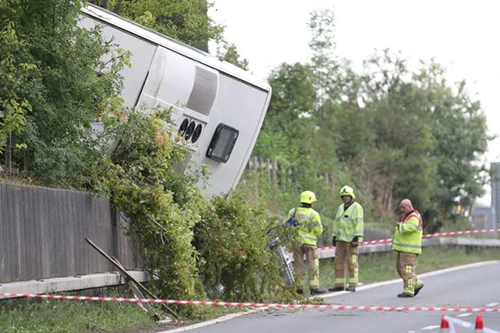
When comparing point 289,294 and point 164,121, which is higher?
point 164,121

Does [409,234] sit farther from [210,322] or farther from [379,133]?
[379,133]

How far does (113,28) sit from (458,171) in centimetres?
2350

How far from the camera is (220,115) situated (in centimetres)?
2212

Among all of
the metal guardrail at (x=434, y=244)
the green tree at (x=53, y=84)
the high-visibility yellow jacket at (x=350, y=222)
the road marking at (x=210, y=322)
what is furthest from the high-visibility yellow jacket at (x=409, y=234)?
the green tree at (x=53, y=84)

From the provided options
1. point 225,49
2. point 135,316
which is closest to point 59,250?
point 135,316

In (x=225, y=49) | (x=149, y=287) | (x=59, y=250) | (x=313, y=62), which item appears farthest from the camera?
(x=313, y=62)

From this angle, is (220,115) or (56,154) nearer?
(56,154)

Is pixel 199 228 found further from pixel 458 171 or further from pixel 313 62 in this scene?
pixel 458 171

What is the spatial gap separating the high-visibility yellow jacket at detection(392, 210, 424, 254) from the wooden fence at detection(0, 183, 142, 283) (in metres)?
5.81

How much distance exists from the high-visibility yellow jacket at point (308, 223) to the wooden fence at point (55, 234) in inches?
143

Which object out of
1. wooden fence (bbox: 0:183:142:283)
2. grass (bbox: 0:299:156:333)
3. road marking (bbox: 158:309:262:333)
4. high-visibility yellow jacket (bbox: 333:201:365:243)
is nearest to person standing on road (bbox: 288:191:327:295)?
high-visibility yellow jacket (bbox: 333:201:365:243)

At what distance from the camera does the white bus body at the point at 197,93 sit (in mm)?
20203

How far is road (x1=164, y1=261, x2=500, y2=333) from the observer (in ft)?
52.6

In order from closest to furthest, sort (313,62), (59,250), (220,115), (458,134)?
1. (59,250)
2. (220,115)
3. (313,62)
4. (458,134)
